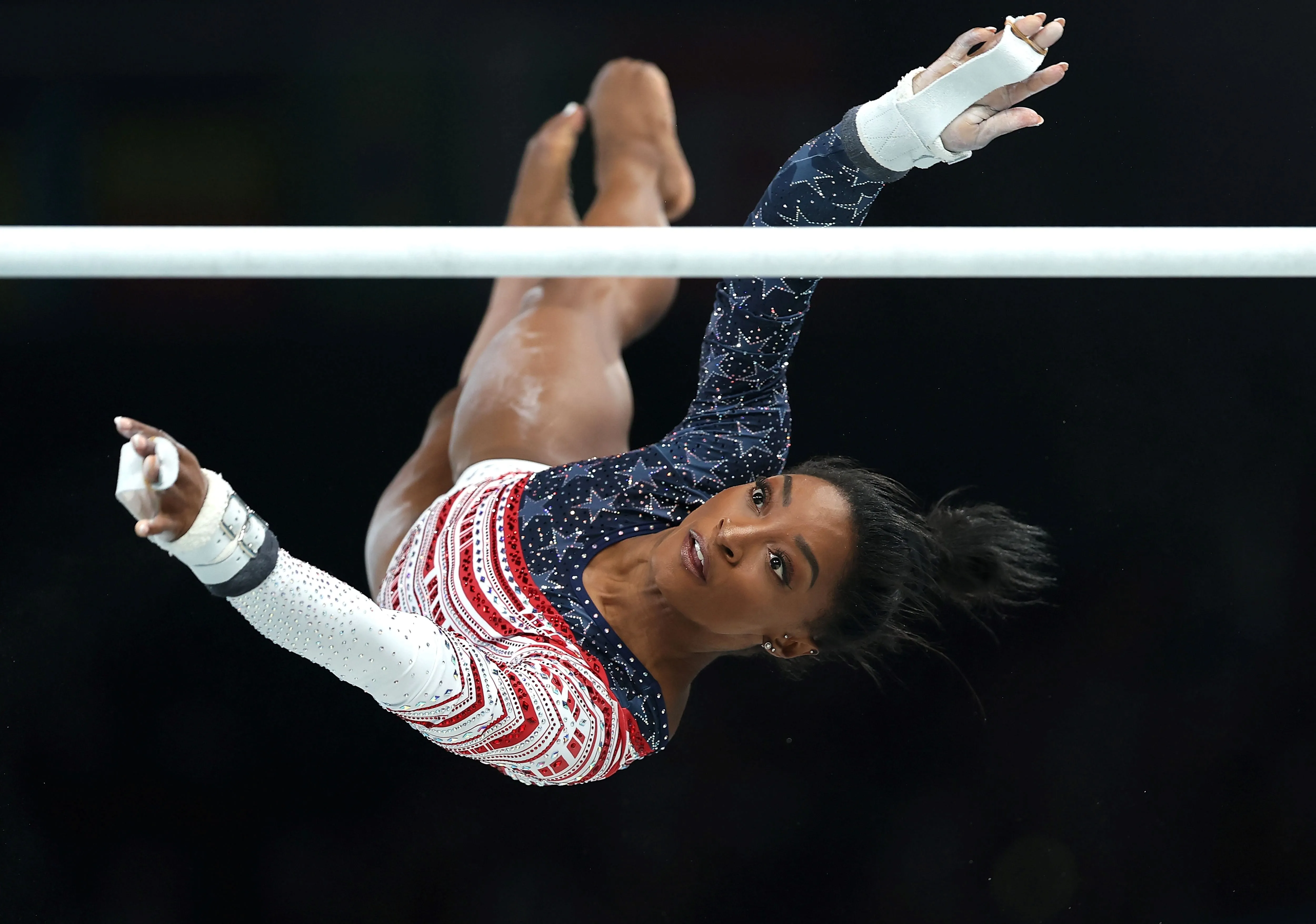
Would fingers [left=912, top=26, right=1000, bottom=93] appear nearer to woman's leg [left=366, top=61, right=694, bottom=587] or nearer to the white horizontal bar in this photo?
the white horizontal bar

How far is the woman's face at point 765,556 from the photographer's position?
1147mm

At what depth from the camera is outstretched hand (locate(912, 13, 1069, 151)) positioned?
Result: 93 centimetres

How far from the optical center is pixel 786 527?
115 cm

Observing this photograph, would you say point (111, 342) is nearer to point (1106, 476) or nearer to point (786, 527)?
point (786, 527)

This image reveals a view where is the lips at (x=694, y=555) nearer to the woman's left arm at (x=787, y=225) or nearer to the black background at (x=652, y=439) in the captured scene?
the woman's left arm at (x=787, y=225)

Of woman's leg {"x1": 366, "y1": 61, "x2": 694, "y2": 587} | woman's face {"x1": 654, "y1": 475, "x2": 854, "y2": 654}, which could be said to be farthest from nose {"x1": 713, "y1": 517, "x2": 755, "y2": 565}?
woman's leg {"x1": 366, "y1": 61, "x2": 694, "y2": 587}

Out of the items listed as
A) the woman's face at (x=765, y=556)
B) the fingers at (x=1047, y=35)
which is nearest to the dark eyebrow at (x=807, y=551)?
the woman's face at (x=765, y=556)

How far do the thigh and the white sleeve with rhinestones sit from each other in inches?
18.0

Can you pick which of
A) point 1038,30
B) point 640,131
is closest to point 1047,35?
point 1038,30

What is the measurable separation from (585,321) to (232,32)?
83cm

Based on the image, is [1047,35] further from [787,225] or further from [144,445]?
[144,445]

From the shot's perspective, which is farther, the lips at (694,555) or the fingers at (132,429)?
the lips at (694,555)

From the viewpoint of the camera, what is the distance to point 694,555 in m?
1.18

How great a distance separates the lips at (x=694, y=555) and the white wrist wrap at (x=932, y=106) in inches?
14.9
